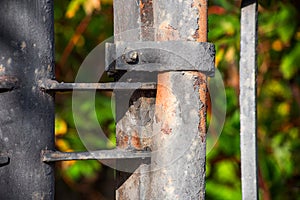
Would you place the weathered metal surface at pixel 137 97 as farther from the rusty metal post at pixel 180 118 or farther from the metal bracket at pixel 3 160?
the metal bracket at pixel 3 160

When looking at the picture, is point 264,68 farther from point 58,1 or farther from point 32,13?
point 32,13

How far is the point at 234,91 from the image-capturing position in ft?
10.0

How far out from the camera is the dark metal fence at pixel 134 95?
117cm

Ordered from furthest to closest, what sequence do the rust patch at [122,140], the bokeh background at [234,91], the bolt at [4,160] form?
the bokeh background at [234,91] → the rust patch at [122,140] → the bolt at [4,160]

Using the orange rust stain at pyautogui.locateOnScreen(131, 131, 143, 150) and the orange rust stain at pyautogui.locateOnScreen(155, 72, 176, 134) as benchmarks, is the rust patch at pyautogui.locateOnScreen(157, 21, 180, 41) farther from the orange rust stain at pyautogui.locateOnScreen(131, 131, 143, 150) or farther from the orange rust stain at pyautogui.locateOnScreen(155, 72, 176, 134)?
the orange rust stain at pyautogui.locateOnScreen(131, 131, 143, 150)

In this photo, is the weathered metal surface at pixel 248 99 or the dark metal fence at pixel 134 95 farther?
the weathered metal surface at pixel 248 99

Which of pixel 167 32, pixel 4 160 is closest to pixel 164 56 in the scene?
pixel 167 32

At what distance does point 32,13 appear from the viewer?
1.20m

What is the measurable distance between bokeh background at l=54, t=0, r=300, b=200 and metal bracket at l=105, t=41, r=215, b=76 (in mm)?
1431

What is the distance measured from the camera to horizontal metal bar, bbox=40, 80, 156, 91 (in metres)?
1.18

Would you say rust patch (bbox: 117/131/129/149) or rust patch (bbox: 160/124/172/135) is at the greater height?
rust patch (bbox: 160/124/172/135)

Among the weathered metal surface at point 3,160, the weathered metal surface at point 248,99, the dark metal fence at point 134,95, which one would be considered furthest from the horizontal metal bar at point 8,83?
the weathered metal surface at point 248,99

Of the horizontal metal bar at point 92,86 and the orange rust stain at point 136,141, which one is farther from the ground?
the horizontal metal bar at point 92,86

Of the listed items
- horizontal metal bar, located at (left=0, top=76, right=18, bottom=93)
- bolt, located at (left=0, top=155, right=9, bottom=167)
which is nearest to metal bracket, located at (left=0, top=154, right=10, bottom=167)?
bolt, located at (left=0, top=155, right=9, bottom=167)
